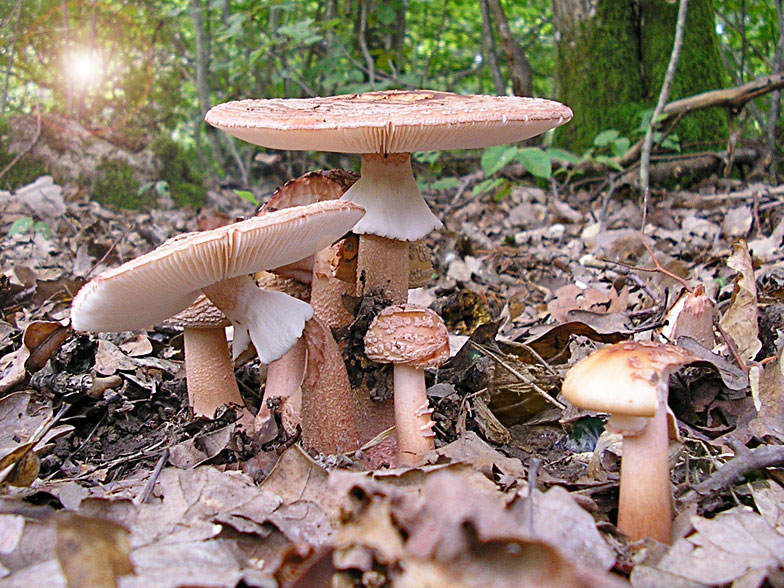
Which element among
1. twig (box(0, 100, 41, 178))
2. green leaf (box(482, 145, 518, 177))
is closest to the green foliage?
twig (box(0, 100, 41, 178))

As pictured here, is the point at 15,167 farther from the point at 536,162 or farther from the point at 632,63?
the point at 632,63

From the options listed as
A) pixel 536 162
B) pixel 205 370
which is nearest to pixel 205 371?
pixel 205 370

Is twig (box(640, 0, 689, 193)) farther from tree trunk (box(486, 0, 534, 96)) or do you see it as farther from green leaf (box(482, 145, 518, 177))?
tree trunk (box(486, 0, 534, 96))

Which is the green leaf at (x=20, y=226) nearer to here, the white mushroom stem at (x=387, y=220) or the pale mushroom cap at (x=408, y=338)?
the white mushroom stem at (x=387, y=220)

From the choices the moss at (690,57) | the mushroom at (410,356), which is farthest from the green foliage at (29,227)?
the moss at (690,57)

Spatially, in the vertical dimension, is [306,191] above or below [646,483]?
above

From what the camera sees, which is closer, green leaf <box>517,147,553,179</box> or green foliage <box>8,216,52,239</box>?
green foliage <box>8,216,52,239</box>
